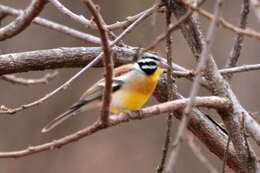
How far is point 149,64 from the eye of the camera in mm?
2010

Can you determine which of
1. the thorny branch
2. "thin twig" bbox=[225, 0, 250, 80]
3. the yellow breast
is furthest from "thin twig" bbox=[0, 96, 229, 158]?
"thin twig" bbox=[225, 0, 250, 80]

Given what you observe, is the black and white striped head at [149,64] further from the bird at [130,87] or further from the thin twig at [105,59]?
the thin twig at [105,59]

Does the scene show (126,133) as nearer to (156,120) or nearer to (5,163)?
(156,120)

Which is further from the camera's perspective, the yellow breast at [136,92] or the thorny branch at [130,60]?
the yellow breast at [136,92]

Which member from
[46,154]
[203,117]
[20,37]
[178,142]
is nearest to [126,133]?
[46,154]

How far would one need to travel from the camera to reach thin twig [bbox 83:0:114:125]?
A: 1302mm

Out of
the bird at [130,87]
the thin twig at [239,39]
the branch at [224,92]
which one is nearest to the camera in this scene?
the branch at [224,92]

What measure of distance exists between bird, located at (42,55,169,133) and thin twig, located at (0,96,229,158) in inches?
9.0

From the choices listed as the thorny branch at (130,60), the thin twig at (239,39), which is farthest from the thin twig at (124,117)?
the thin twig at (239,39)

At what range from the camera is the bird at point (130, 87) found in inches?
76.9

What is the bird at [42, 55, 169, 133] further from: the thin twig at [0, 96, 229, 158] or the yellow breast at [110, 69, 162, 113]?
the thin twig at [0, 96, 229, 158]

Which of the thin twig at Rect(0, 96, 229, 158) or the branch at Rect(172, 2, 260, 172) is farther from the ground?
the branch at Rect(172, 2, 260, 172)

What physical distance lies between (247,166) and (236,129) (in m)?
0.12

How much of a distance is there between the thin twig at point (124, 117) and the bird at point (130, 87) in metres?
0.23
